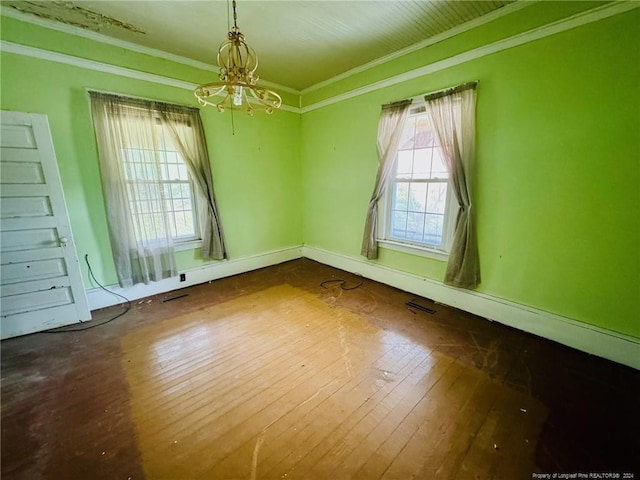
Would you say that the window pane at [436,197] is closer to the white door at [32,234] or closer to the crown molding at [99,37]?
the crown molding at [99,37]

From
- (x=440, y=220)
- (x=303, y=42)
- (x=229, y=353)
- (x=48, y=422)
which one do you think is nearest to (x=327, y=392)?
(x=229, y=353)

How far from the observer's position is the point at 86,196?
2.86 meters

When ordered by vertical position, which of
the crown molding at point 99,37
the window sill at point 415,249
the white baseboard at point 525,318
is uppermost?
the crown molding at point 99,37

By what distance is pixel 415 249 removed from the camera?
3320 millimetres

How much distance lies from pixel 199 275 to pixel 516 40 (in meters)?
4.52

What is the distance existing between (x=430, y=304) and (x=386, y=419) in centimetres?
180

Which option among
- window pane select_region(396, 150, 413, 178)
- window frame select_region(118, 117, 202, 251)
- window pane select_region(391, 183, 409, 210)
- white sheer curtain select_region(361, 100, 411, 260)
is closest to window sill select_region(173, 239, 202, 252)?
window frame select_region(118, 117, 202, 251)

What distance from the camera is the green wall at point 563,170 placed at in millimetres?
1967

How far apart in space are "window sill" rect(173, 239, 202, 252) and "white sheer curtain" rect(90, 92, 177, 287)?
0.17 metres

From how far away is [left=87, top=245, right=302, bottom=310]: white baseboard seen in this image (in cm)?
305

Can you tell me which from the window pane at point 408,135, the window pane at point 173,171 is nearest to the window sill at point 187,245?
the window pane at point 173,171

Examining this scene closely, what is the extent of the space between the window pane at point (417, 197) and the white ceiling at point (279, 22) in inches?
63.7

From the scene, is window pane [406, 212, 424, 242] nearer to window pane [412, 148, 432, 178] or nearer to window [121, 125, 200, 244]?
window pane [412, 148, 432, 178]

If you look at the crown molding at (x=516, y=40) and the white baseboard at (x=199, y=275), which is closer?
the crown molding at (x=516, y=40)
